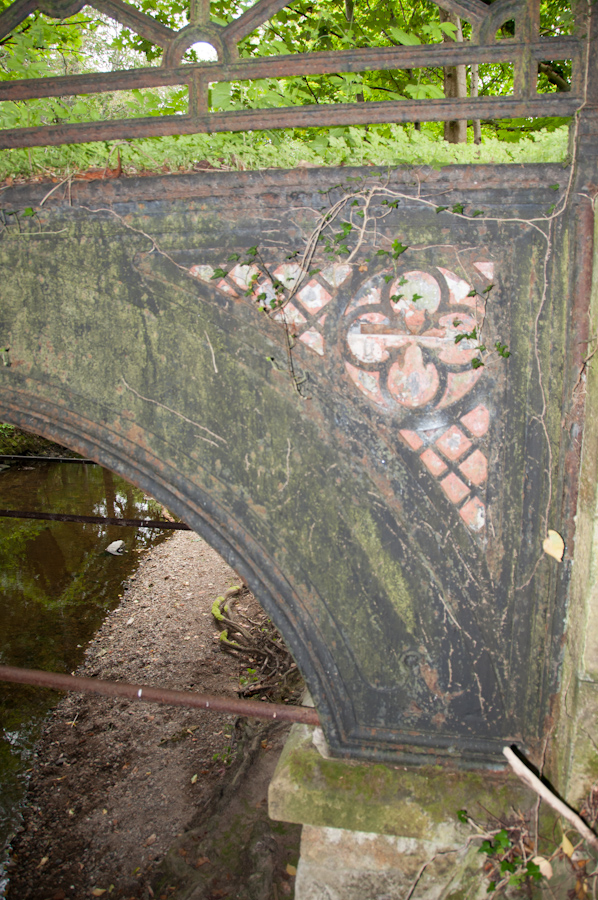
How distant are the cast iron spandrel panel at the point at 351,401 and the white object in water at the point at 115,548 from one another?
622 cm

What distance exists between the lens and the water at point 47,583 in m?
4.27

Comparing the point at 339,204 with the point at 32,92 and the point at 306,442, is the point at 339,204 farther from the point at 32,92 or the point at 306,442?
the point at 32,92

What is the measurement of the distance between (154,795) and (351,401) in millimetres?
3410

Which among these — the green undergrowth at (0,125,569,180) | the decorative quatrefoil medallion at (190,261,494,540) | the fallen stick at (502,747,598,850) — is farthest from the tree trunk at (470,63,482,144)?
the fallen stick at (502,747,598,850)

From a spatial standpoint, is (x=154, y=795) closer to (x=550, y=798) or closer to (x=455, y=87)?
(x=550, y=798)

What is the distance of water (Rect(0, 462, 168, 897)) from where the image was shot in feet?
14.0

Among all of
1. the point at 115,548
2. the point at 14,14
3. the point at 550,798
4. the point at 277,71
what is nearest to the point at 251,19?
the point at 277,71

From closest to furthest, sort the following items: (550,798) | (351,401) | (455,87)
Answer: (550,798) < (351,401) < (455,87)

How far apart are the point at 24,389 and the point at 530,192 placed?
185cm

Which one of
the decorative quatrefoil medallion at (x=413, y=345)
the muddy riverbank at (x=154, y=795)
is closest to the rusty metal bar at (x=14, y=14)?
the decorative quatrefoil medallion at (x=413, y=345)

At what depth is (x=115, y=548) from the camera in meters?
7.77

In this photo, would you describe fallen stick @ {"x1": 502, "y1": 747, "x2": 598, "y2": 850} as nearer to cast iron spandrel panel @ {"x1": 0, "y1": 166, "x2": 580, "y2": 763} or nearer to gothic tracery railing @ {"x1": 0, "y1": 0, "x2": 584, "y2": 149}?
cast iron spandrel panel @ {"x1": 0, "y1": 166, "x2": 580, "y2": 763}

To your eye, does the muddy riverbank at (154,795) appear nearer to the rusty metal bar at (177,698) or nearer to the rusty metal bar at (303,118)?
the rusty metal bar at (177,698)

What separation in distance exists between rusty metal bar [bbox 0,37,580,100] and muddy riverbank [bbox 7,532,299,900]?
3.63 m
